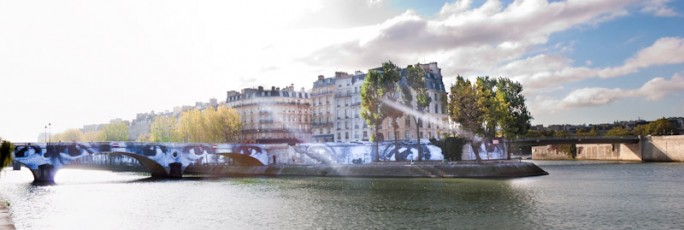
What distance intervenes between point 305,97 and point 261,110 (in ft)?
53.0

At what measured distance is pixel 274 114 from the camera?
164250 millimetres

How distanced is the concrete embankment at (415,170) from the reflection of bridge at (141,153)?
6.28 metres

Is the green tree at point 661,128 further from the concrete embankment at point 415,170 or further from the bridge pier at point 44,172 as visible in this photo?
the bridge pier at point 44,172

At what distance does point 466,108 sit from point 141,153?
5463 cm

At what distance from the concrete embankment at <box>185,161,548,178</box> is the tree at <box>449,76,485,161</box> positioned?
7763 mm

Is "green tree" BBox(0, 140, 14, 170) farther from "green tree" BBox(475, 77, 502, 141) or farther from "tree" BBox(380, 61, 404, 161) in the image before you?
"green tree" BBox(475, 77, 502, 141)

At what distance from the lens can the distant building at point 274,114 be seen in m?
164

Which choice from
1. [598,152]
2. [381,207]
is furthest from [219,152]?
[598,152]

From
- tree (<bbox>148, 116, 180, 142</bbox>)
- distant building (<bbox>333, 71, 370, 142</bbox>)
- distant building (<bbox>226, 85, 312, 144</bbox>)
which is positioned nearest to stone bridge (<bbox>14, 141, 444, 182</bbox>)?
distant building (<bbox>333, 71, 370, 142</bbox>)

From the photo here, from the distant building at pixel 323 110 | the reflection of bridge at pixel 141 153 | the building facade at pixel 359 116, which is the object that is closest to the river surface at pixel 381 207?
the reflection of bridge at pixel 141 153

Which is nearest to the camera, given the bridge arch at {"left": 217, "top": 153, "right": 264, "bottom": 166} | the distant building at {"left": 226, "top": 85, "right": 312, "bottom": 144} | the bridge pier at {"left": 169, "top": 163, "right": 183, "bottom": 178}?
the bridge pier at {"left": 169, "top": 163, "right": 183, "bottom": 178}

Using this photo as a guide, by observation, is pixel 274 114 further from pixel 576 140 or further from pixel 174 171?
pixel 576 140

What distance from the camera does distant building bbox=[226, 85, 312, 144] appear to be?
164 metres

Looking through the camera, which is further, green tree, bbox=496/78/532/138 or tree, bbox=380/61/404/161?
green tree, bbox=496/78/532/138
